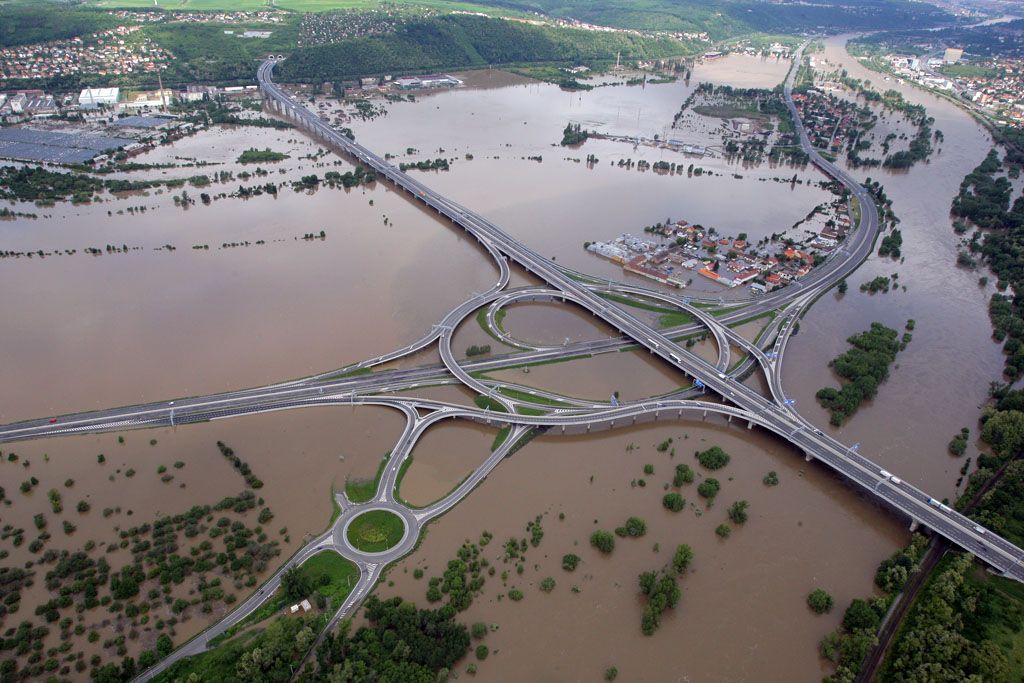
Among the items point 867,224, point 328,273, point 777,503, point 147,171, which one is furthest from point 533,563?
point 147,171

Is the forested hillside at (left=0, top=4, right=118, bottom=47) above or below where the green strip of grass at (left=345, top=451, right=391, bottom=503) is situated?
above

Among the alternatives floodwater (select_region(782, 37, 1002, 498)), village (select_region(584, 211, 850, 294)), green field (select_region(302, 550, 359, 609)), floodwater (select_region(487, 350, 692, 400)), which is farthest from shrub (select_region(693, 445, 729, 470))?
village (select_region(584, 211, 850, 294))

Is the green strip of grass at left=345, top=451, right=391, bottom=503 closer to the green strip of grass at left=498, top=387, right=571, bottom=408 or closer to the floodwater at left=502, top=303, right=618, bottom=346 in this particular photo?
the green strip of grass at left=498, top=387, right=571, bottom=408

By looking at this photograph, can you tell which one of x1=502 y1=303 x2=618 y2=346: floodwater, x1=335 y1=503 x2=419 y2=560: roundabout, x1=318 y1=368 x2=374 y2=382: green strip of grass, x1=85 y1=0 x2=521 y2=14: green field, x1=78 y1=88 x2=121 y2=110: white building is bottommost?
x1=335 y1=503 x2=419 y2=560: roundabout

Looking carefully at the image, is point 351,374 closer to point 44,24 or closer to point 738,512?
point 738,512

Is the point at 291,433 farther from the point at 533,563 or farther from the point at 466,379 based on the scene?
the point at 533,563

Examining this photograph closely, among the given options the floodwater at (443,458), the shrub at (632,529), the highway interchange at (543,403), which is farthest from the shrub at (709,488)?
the floodwater at (443,458)

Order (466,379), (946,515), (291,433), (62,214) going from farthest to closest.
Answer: (62,214)
(466,379)
(291,433)
(946,515)

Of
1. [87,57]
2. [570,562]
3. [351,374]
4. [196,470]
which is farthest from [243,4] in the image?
[570,562]
